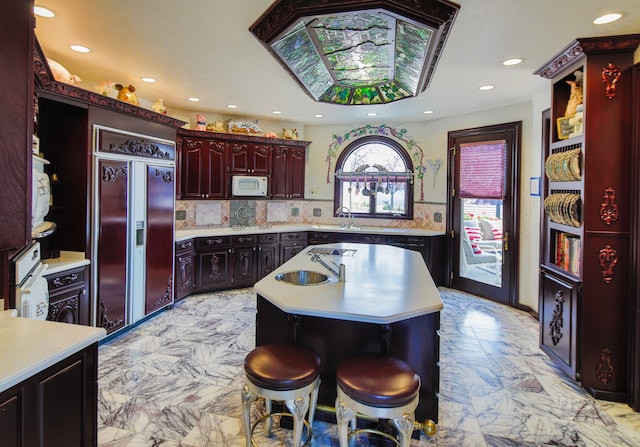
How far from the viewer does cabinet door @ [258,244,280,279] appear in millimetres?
5617

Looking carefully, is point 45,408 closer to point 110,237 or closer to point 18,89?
point 18,89

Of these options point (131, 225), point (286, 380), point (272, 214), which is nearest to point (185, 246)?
point (131, 225)

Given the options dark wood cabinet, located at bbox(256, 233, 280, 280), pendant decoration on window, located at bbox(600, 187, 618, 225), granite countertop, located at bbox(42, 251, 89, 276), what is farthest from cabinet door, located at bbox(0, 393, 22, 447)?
dark wood cabinet, located at bbox(256, 233, 280, 280)

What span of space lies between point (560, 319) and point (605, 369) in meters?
0.46

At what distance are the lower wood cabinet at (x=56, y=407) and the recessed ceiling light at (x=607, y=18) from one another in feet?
11.4

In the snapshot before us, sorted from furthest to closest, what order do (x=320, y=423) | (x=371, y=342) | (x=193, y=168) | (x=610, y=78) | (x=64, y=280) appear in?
1. (x=193, y=168)
2. (x=64, y=280)
3. (x=610, y=78)
4. (x=320, y=423)
5. (x=371, y=342)

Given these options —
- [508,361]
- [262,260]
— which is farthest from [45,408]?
[262,260]

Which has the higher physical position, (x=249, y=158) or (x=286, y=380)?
(x=249, y=158)

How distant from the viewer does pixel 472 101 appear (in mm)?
4656

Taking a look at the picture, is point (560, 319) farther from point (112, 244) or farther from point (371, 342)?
point (112, 244)

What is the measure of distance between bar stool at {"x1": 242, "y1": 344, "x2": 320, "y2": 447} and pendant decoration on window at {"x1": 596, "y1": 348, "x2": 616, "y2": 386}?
7.25ft

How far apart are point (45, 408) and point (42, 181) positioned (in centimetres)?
169

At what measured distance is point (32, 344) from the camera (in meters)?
1.37

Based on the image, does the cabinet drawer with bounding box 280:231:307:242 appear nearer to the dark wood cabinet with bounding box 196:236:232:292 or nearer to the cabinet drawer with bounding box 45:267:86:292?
the dark wood cabinet with bounding box 196:236:232:292
